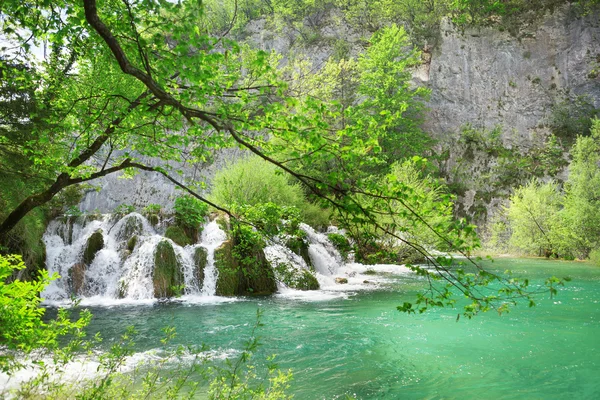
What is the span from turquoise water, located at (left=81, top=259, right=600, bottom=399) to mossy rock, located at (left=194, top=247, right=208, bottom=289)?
1.73 meters

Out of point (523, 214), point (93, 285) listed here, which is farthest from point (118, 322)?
point (523, 214)

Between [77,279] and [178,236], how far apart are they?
3502 millimetres

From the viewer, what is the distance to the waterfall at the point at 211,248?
1343 centimetres

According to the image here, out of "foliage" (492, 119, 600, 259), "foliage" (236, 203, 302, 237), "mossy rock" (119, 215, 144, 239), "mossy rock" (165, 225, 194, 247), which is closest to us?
"foliage" (236, 203, 302, 237)

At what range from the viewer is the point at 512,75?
3481 centimetres

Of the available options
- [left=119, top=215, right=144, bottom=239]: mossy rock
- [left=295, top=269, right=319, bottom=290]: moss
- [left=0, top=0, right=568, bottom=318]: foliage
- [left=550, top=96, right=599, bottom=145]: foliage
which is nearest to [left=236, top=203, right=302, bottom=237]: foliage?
[left=0, top=0, right=568, bottom=318]: foliage

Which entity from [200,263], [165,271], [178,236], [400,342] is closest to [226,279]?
[200,263]

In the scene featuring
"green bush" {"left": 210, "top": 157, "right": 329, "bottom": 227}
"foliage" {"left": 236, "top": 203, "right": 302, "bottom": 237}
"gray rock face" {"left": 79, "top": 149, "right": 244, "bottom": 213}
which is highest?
"gray rock face" {"left": 79, "top": 149, "right": 244, "bottom": 213}

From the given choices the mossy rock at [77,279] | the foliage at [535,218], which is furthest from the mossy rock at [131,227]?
the foliage at [535,218]

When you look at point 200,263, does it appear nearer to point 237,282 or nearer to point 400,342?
point 237,282

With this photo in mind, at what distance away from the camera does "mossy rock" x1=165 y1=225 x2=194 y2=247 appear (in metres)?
14.7

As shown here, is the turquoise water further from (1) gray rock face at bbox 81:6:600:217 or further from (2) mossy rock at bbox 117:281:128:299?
(1) gray rock face at bbox 81:6:600:217

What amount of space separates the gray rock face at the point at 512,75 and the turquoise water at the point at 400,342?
2497 centimetres

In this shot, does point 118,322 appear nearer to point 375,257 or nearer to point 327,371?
point 327,371
